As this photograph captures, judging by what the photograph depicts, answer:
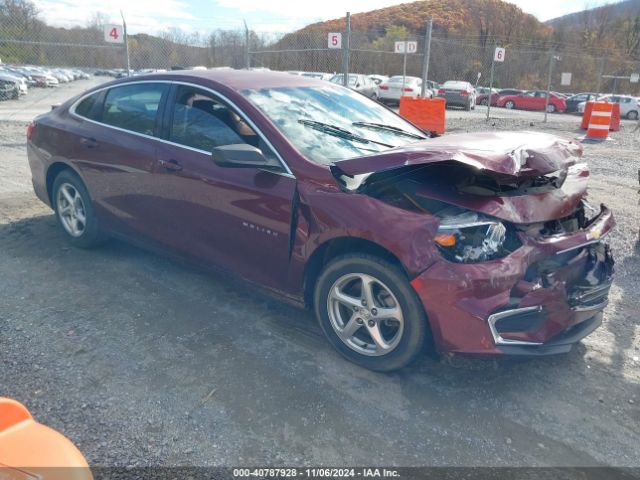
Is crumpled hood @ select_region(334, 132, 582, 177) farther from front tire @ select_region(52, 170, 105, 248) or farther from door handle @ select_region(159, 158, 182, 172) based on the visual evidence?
front tire @ select_region(52, 170, 105, 248)

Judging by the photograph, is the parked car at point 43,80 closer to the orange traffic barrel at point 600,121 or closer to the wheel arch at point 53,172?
the orange traffic barrel at point 600,121

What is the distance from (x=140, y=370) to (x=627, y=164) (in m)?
10.8

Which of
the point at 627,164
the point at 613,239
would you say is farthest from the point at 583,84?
the point at 613,239

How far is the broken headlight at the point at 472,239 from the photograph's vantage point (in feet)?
9.18

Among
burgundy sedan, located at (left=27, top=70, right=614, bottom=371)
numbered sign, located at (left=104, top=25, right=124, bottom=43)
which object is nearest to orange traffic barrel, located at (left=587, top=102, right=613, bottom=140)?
numbered sign, located at (left=104, top=25, right=124, bottom=43)

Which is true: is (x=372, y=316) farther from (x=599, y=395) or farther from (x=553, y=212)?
(x=599, y=395)

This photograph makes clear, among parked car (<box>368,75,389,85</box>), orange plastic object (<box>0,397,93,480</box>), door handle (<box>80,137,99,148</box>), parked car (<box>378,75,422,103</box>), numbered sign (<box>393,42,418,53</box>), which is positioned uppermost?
numbered sign (<box>393,42,418,53</box>)

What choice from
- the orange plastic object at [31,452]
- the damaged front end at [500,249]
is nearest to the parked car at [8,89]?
the damaged front end at [500,249]

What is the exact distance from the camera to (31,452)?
5.02 feet

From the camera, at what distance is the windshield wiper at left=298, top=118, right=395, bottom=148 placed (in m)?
3.73

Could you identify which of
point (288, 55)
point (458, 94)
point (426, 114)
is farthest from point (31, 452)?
point (458, 94)

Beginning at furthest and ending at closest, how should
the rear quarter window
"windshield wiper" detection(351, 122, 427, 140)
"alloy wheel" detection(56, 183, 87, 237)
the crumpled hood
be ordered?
"alloy wheel" detection(56, 183, 87, 237)
the rear quarter window
"windshield wiper" detection(351, 122, 427, 140)
the crumpled hood

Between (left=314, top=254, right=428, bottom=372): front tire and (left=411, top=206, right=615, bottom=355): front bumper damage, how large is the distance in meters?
0.12

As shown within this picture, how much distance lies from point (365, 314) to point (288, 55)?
19.6 metres
